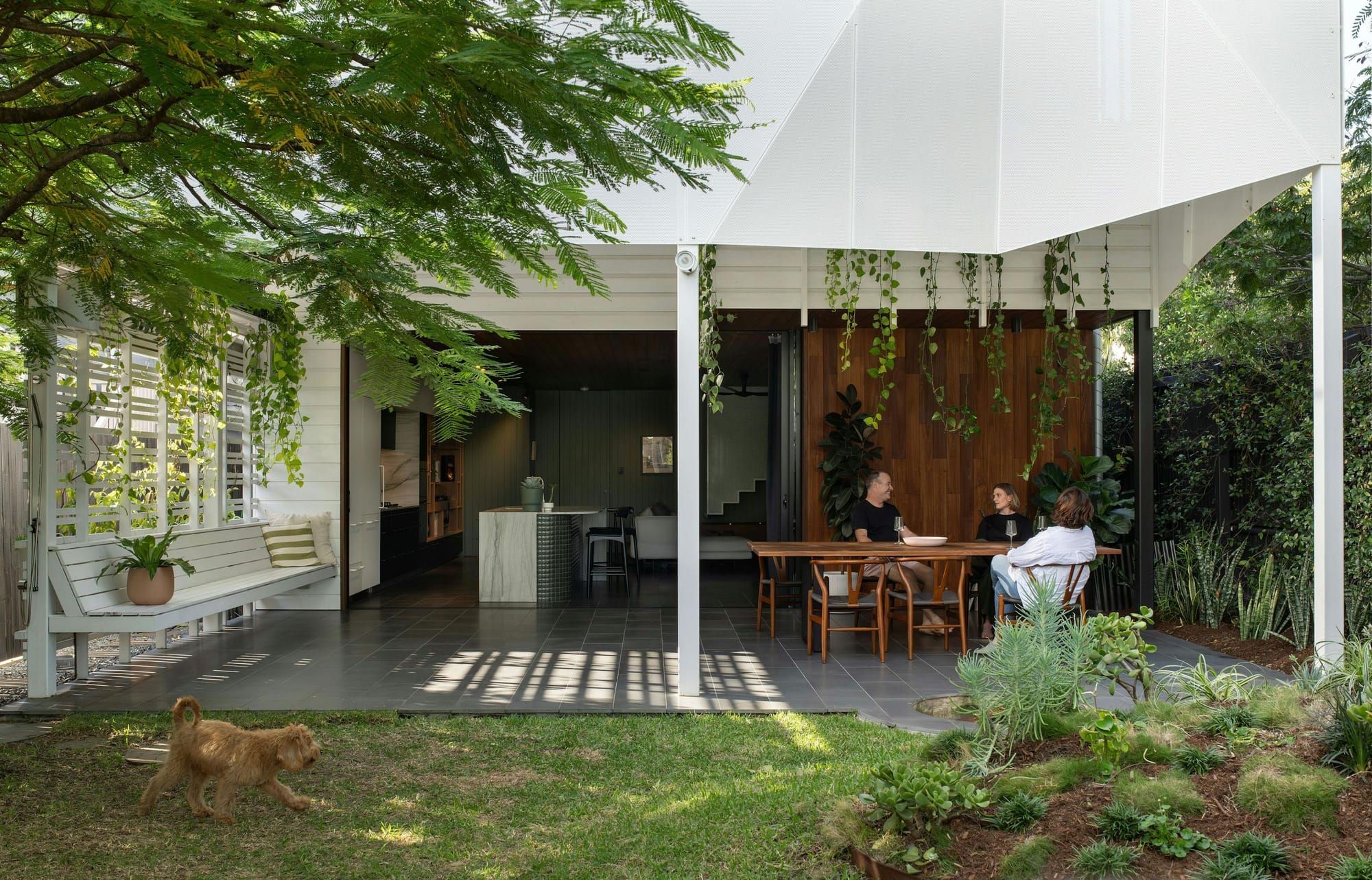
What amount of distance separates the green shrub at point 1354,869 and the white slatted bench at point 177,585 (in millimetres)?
5779

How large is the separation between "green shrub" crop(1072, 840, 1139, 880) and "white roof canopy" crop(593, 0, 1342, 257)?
3.83 meters

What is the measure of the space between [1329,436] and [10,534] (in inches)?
318

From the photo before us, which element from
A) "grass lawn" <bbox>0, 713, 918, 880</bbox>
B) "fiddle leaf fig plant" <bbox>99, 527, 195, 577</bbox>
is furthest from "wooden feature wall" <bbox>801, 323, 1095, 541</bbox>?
"fiddle leaf fig plant" <bbox>99, 527, 195, 577</bbox>

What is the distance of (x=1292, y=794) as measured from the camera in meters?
2.33

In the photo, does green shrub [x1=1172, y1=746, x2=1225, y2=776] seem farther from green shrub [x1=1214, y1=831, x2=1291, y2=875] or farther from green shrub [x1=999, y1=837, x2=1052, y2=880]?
green shrub [x1=999, y1=837, x2=1052, y2=880]

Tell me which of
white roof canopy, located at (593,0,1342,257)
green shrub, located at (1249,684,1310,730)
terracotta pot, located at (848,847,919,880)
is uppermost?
white roof canopy, located at (593,0,1342,257)

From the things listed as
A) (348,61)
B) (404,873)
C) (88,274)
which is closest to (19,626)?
(404,873)

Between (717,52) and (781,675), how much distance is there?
16.0 ft

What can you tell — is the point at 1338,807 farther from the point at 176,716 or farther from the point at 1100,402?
the point at 1100,402

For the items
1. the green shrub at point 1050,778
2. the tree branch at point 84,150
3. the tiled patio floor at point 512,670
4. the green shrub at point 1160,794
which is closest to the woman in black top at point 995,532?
the tiled patio floor at point 512,670

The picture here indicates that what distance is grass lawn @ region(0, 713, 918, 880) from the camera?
2.92 metres

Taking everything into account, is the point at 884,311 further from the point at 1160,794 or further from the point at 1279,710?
the point at 1160,794

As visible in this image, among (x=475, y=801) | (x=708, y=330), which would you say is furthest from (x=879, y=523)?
(x=475, y=801)

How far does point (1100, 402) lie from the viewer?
8.25 metres
